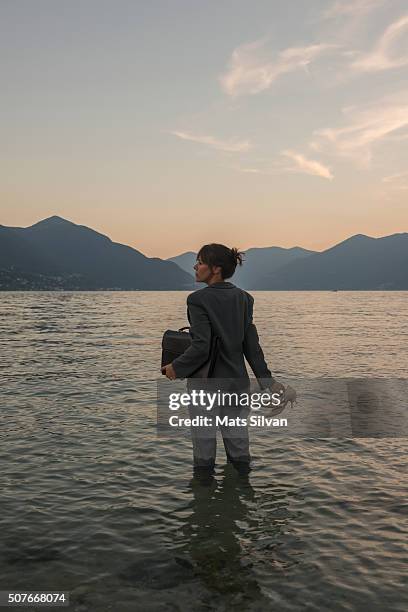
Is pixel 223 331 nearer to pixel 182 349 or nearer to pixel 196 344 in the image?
pixel 196 344

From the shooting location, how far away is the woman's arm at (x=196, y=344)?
666 centimetres

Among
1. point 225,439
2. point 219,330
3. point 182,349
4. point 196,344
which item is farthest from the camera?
point 225,439

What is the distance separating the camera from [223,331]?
6.80 meters

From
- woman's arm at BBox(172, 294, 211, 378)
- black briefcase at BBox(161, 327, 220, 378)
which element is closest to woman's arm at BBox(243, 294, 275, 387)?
black briefcase at BBox(161, 327, 220, 378)

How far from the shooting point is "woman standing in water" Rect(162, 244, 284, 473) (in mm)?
6695

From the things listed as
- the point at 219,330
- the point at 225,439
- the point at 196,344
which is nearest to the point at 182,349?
the point at 196,344

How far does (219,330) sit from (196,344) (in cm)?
36

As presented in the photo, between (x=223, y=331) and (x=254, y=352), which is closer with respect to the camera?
(x=223, y=331)

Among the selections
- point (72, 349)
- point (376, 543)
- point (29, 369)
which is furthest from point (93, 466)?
point (72, 349)

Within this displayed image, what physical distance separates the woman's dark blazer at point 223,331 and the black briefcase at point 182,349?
7 cm

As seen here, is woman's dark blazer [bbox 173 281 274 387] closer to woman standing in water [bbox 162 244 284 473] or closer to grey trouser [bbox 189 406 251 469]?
woman standing in water [bbox 162 244 284 473]

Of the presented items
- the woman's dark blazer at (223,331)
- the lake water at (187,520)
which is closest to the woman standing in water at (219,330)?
the woman's dark blazer at (223,331)

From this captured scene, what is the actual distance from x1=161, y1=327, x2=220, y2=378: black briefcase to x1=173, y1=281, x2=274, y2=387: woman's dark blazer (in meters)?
0.07

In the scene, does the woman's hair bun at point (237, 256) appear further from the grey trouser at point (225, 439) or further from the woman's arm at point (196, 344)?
the grey trouser at point (225, 439)
